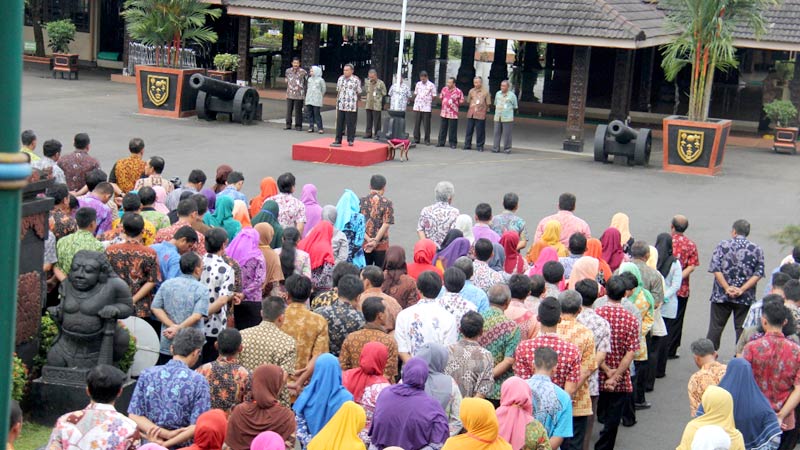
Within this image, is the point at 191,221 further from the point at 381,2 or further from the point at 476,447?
the point at 381,2

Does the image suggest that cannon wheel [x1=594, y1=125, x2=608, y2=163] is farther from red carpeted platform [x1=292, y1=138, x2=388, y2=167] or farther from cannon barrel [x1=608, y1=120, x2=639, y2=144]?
red carpeted platform [x1=292, y1=138, x2=388, y2=167]

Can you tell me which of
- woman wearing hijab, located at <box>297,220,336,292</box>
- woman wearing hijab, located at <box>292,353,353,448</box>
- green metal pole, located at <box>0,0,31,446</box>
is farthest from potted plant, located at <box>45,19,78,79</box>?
green metal pole, located at <box>0,0,31,446</box>

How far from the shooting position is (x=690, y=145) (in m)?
21.5

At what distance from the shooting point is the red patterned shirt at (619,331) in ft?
26.9

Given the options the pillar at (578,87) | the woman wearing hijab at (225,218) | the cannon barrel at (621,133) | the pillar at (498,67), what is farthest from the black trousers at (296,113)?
the woman wearing hijab at (225,218)

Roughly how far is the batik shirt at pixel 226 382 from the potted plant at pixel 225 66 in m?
20.7

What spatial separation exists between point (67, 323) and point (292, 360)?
5.76 feet

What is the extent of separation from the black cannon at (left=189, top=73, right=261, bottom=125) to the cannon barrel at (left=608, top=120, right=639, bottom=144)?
7.96m

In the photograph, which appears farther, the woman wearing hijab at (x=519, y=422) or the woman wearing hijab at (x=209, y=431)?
the woman wearing hijab at (x=519, y=422)

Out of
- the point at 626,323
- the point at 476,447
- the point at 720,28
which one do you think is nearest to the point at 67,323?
the point at 476,447

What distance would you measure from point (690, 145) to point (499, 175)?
4.08 metres

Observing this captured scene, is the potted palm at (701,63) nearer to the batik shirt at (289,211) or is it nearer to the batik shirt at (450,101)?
the batik shirt at (450,101)

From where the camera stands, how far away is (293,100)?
78.7ft

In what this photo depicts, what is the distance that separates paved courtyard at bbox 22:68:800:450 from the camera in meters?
17.1
